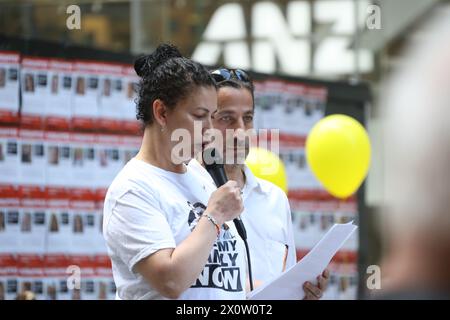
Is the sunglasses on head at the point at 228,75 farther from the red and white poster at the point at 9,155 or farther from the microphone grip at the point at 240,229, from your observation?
the red and white poster at the point at 9,155

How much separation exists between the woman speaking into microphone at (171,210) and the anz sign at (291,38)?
3456 millimetres

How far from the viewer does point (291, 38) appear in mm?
5375

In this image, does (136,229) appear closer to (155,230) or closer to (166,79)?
(155,230)

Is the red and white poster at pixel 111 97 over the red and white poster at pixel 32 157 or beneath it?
over

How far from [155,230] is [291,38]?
3930mm

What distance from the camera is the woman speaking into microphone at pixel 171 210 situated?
1.60 metres

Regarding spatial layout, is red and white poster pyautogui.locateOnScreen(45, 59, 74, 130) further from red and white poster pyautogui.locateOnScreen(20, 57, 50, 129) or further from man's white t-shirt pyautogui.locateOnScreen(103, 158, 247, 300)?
man's white t-shirt pyautogui.locateOnScreen(103, 158, 247, 300)

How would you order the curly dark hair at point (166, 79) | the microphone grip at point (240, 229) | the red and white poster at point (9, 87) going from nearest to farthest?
the curly dark hair at point (166, 79) → the microphone grip at point (240, 229) → the red and white poster at point (9, 87)

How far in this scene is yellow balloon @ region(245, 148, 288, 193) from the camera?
3331 millimetres

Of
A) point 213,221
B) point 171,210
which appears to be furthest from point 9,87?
point 213,221

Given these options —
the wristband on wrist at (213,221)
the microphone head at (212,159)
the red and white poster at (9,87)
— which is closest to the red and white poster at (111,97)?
the red and white poster at (9,87)

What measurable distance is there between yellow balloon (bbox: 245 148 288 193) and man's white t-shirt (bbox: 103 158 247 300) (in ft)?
4.91

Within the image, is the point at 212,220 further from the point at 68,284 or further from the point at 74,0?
the point at 74,0

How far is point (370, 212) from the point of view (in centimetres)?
463
